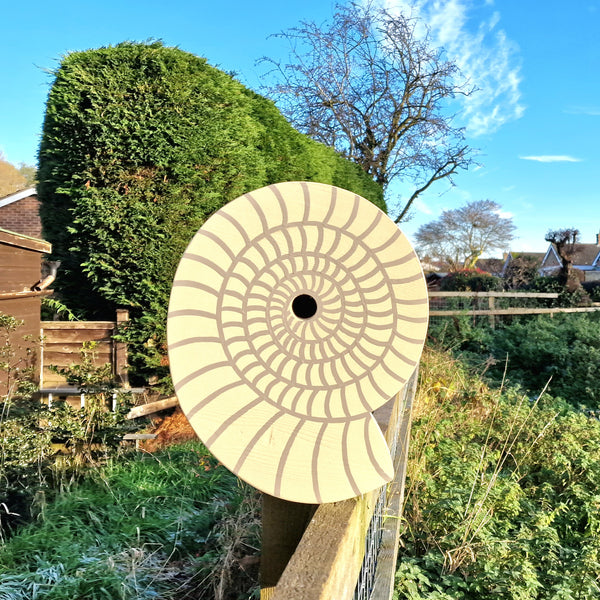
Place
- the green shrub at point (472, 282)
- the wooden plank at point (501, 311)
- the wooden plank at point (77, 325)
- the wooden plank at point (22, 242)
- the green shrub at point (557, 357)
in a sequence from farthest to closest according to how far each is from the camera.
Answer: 1. the green shrub at point (472, 282)
2. the wooden plank at point (501, 311)
3. the green shrub at point (557, 357)
4. the wooden plank at point (77, 325)
5. the wooden plank at point (22, 242)

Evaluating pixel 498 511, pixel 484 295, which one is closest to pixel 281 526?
pixel 498 511

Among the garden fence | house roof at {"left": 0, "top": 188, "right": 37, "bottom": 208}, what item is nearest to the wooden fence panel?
the garden fence

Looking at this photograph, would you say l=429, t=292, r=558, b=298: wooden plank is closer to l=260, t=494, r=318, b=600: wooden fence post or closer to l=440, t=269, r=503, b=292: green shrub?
l=440, t=269, r=503, b=292: green shrub

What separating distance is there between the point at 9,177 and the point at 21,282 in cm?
3316

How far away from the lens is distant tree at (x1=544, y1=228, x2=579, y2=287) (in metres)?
13.3

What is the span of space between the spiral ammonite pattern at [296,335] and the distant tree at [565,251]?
1414 centimetres

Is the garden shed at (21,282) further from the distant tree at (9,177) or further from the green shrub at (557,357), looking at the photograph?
the distant tree at (9,177)

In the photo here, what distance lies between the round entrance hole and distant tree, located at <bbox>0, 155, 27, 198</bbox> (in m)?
34.4

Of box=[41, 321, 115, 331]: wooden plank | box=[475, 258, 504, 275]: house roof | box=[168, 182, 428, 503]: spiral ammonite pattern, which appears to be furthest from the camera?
box=[475, 258, 504, 275]: house roof

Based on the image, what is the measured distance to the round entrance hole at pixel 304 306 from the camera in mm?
1047

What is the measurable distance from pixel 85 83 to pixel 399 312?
4569mm

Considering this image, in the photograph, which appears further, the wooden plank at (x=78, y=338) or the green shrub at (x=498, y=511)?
the wooden plank at (x=78, y=338)

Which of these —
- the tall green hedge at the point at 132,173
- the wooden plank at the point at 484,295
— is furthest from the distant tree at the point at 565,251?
the tall green hedge at the point at 132,173

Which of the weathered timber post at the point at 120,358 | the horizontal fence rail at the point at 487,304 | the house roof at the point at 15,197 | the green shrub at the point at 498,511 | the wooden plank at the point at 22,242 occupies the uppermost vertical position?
the house roof at the point at 15,197
